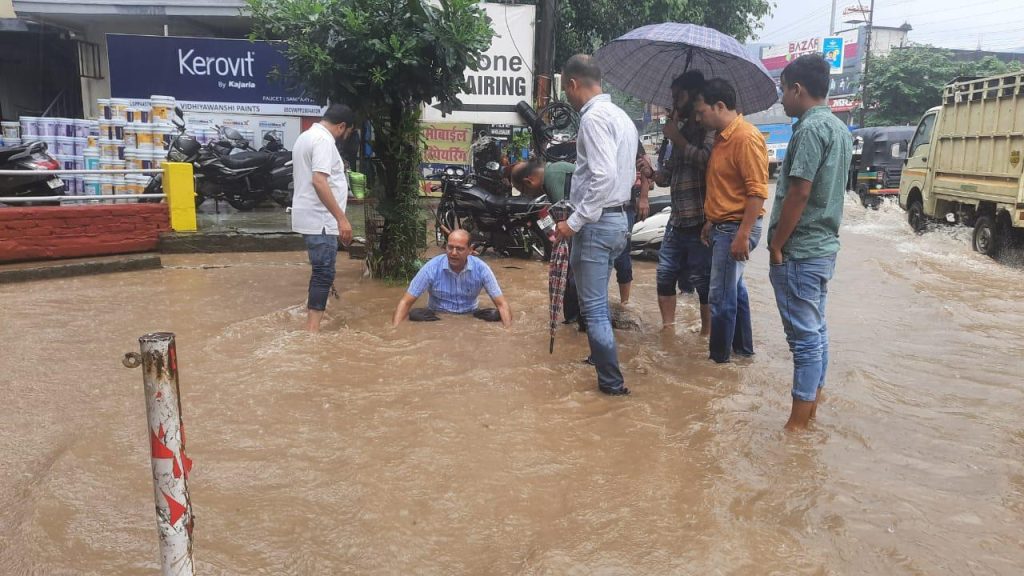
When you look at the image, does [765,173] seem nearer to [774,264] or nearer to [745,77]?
[774,264]

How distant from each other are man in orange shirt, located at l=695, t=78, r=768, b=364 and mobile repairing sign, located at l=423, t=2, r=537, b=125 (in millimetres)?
7060

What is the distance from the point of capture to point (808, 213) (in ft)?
12.2

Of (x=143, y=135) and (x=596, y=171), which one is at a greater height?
(x=143, y=135)

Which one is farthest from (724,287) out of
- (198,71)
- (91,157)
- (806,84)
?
(198,71)

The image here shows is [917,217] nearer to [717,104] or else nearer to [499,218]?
[499,218]

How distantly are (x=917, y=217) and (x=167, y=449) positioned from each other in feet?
45.4

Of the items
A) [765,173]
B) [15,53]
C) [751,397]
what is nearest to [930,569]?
[751,397]

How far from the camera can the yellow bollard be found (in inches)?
351

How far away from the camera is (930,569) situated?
9.04ft

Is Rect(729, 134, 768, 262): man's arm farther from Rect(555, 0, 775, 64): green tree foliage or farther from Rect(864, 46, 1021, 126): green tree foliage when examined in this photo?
Rect(864, 46, 1021, 126): green tree foliage

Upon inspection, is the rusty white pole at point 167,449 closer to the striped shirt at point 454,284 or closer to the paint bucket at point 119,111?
the striped shirt at point 454,284

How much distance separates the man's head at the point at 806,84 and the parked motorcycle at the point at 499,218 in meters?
5.12

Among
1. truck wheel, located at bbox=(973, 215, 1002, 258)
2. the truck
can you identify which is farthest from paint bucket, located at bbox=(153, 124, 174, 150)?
truck wheel, located at bbox=(973, 215, 1002, 258)

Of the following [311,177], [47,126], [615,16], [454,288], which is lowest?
[454,288]
